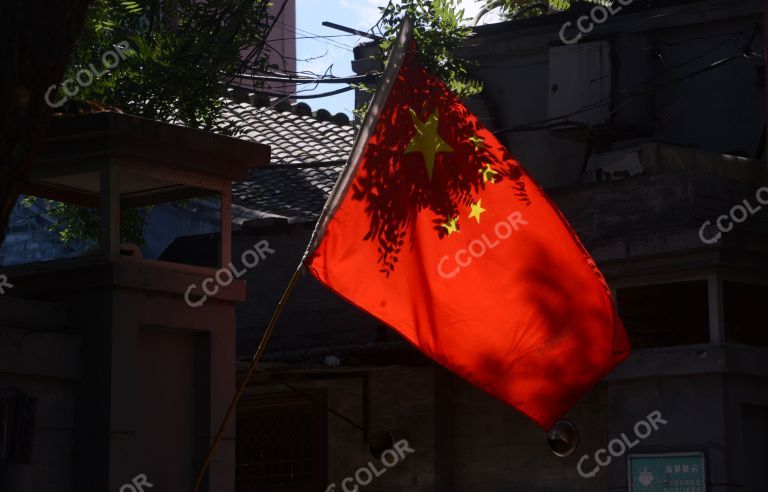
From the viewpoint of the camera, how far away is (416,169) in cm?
884

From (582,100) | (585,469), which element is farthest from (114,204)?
(582,100)

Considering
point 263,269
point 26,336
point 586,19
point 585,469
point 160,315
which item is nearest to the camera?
point 26,336

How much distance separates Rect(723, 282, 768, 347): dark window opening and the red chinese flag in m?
6.64

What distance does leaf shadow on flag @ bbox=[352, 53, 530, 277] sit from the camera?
28.4 feet

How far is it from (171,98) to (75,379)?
15.3 ft

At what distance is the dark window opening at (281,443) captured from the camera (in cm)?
1678

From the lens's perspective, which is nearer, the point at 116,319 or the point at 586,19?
the point at 116,319

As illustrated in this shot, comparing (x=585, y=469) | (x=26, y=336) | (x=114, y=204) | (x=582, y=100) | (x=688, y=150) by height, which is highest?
(x=582, y=100)

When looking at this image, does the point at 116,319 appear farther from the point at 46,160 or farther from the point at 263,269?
the point at 263,269

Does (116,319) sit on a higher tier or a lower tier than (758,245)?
lower

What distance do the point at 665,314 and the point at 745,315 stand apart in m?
0.83

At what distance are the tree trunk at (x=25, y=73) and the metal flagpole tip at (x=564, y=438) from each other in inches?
368

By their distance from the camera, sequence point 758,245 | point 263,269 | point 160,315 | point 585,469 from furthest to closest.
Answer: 1. point 263,269
2. point 585,469
3. point 758,245
4. point 160,315

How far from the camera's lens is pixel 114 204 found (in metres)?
10.9
